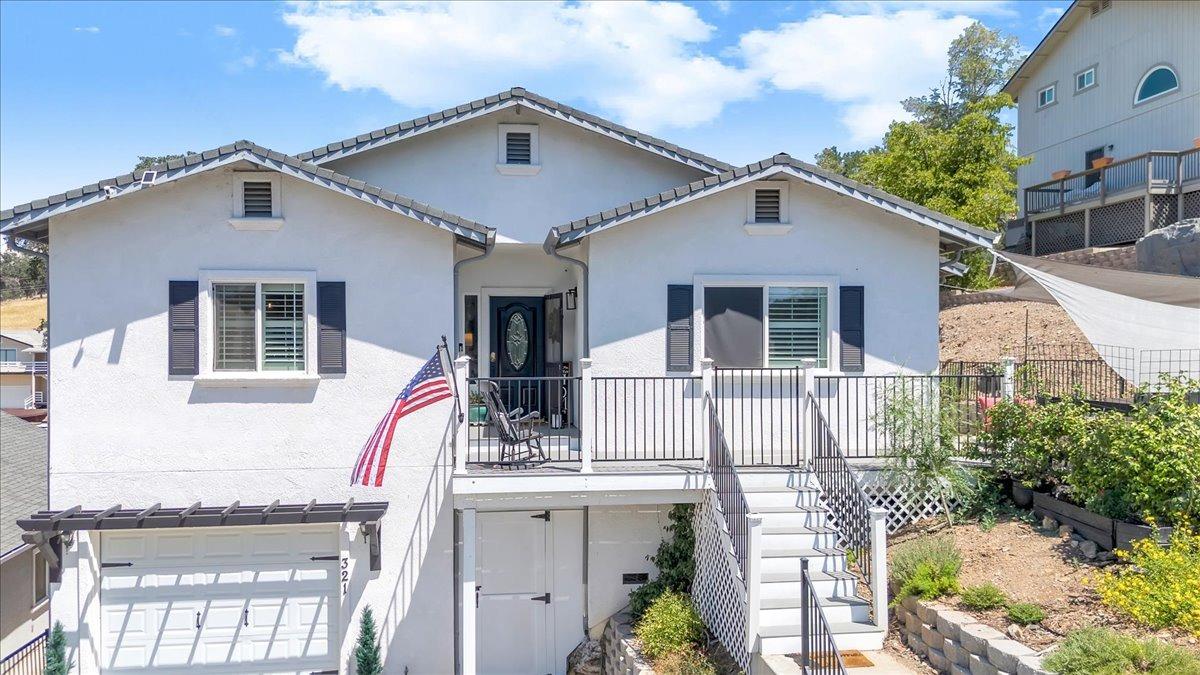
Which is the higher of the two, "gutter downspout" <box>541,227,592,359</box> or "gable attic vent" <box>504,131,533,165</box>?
"gable attic vent" <box>504,131,533,165</box>

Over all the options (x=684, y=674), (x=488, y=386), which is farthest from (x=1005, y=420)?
(x=488, y=386)

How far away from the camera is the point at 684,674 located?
337 inches

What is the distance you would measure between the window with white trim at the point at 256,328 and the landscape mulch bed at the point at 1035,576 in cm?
787

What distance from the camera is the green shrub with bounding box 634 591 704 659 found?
360 inches

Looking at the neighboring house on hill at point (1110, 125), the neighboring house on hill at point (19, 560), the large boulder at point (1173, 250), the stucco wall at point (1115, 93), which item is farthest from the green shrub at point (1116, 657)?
the stucco wall at point (1115, 93)

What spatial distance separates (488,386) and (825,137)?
40.2 meters

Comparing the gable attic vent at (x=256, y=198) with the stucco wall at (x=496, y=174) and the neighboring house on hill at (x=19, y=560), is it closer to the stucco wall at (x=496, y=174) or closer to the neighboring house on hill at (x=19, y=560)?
the stucco wall at (x=496, y=174)

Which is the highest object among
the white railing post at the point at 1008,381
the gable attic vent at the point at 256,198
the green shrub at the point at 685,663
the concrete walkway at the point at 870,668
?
the gable attic vent at the point at 256,198

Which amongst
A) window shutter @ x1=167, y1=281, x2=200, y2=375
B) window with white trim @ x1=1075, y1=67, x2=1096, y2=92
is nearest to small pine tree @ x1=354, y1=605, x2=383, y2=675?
Answer: window shutter @ x1=167, y1=281, x2=200, y2=375

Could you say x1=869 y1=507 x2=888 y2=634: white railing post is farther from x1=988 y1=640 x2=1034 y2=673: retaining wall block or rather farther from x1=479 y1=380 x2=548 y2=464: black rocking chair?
x1=479 y1=380 x2=548 y2=464: black rocking chair

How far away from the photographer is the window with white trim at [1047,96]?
26.2 meters

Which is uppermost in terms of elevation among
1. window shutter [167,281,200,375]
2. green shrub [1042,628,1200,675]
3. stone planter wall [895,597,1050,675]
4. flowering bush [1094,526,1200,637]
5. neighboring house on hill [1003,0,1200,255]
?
neighboring house on hill [1003,0,1200,255]

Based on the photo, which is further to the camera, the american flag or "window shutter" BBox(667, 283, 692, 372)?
"window shutter" BBox(667, 283, 692, 372)

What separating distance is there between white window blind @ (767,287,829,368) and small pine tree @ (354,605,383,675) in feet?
20.3
